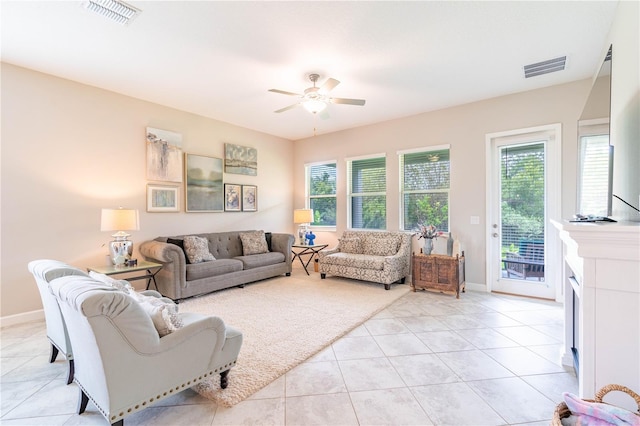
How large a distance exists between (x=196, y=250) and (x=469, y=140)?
15.2ft

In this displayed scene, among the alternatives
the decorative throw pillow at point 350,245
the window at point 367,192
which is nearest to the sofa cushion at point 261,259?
the decorative throw pillow at point 350,245

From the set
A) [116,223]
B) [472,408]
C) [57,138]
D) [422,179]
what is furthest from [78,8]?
[422,179]

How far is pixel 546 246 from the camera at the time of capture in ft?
13.6

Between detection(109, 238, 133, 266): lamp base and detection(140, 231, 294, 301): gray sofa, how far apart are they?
34 cm

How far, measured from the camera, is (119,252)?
3750mm

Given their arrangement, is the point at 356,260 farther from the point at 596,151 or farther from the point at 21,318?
the point at 21,318

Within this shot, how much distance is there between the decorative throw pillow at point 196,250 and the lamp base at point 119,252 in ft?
2.60

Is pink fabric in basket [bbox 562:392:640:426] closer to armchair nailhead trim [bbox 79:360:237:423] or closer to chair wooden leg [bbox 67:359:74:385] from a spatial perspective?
armchair nailhead trim [bbox 79:360:237:423]

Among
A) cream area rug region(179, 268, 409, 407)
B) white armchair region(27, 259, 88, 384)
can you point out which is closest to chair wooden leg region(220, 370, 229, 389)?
cream area rug region(179, 268, 409, 407)

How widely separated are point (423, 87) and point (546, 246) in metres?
2.83

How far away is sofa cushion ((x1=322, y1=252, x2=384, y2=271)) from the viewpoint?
4.80 meters

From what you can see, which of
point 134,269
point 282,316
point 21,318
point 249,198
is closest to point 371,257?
point 282,316

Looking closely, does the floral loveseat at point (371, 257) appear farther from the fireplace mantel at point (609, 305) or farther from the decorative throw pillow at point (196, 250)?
the fireplace mantel at point (609, 305)

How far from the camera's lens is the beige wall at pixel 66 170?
3.38 meters
